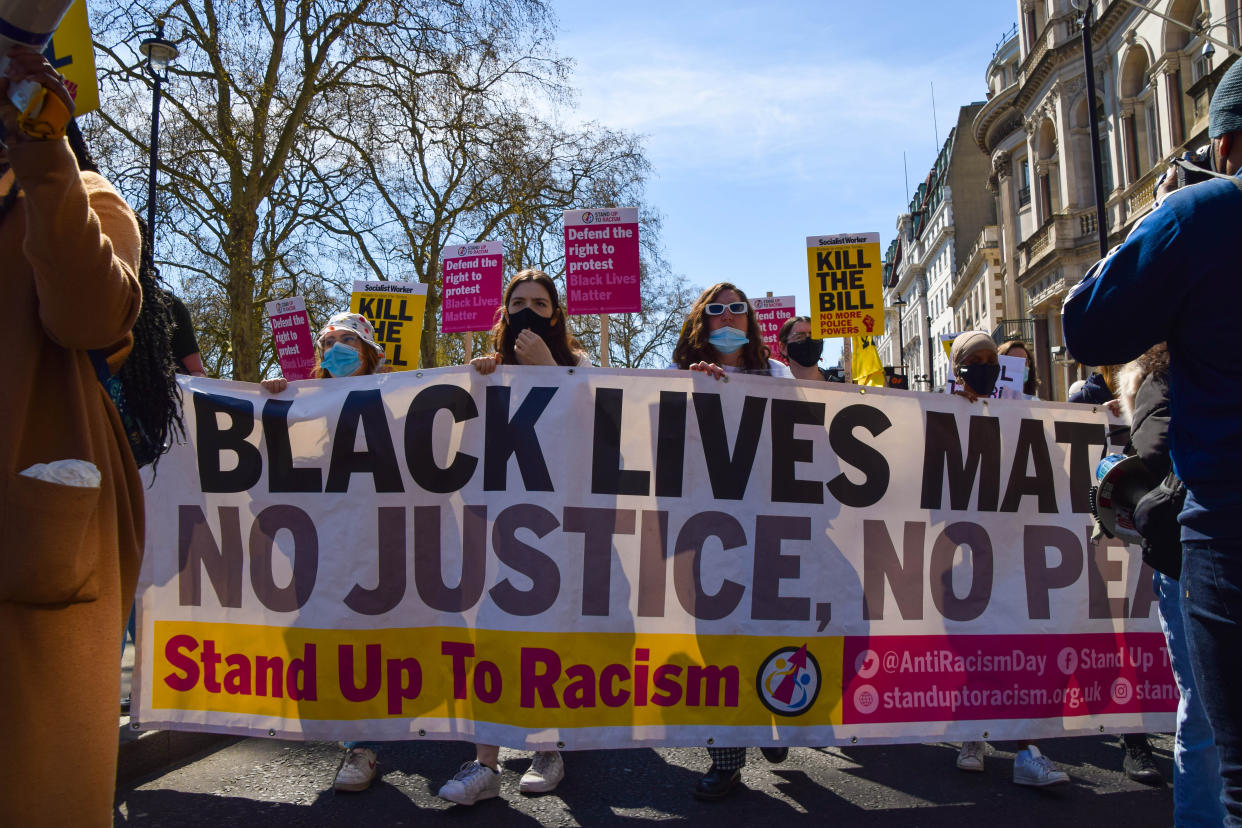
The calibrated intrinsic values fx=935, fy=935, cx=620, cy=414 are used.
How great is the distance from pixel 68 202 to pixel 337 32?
57.1ft

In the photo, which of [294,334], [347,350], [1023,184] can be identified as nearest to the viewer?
[347,350]

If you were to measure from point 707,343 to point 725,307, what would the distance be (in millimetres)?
193

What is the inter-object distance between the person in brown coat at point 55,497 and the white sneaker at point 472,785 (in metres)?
2.04

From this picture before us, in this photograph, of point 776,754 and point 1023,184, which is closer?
point 776,754

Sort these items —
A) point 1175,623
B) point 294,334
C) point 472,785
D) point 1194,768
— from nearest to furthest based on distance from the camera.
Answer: point 1194,768
point 1175,623
point 472,785
point 294,334

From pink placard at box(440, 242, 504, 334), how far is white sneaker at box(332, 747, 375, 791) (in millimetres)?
8075

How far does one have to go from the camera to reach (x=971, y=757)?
405 cm

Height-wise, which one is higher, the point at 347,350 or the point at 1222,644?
the point at 347,350

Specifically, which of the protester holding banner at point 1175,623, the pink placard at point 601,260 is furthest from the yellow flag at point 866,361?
the protester holding banner at point 1175,623

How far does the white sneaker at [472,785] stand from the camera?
3518 millimetres

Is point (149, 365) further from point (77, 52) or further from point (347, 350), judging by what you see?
point (77, 52)

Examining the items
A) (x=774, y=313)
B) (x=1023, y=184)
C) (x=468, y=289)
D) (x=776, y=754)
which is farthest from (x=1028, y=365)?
(x=1023, y=184)

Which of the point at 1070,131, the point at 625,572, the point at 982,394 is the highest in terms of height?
the point at 1070,131

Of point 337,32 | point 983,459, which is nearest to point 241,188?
point 337,32
